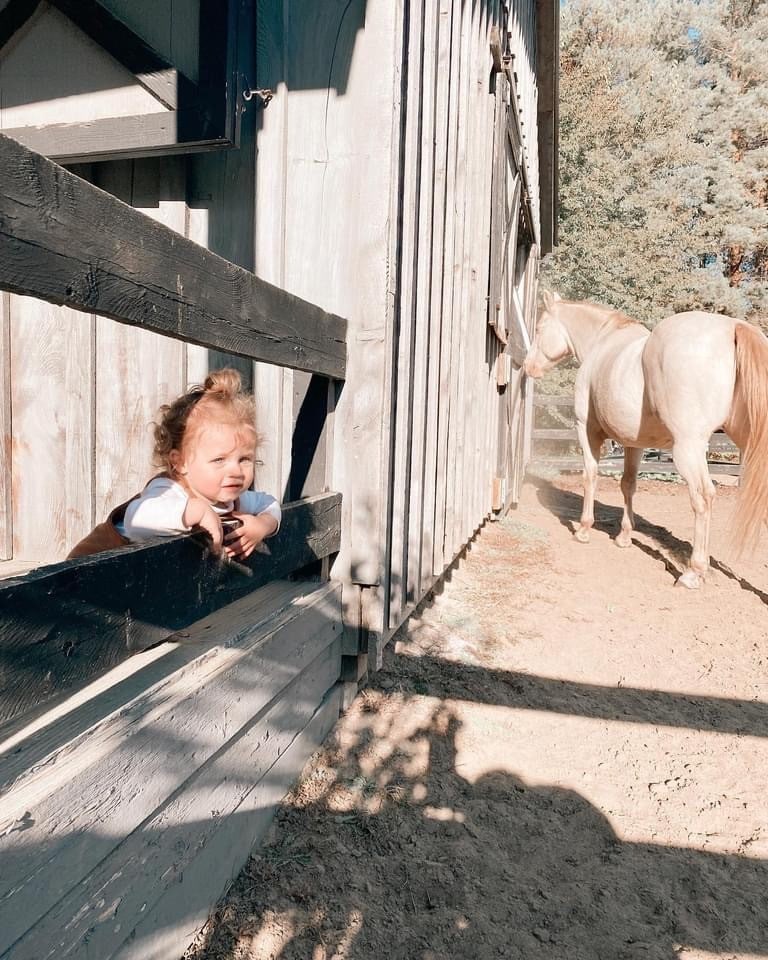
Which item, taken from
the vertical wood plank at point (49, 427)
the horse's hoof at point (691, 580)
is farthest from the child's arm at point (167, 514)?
the horse's hoof at point (691, 580)

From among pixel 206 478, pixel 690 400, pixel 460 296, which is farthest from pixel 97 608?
pixel 690 400

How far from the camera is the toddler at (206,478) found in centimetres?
174

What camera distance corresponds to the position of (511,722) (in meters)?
2.76

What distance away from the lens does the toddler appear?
174cm

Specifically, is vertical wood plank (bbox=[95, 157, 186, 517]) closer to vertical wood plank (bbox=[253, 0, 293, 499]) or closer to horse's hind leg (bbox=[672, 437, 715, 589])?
vertical wood plank (bbox=[253, 0, 293, 499])

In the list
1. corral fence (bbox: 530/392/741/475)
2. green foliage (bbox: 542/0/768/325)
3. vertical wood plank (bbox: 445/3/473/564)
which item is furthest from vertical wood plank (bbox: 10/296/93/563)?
green foliage (bbox: 542/0/768/325)

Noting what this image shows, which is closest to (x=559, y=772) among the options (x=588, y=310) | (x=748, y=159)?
(x=588, y=310)

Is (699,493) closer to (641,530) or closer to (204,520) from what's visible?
(641,530)

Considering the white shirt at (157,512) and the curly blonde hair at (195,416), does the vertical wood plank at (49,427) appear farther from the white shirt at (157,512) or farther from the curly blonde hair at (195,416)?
the white shirt at (157,512)

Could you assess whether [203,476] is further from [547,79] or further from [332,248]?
[547,79]

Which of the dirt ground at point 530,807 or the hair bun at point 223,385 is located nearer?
the dirt ground at point 530,807

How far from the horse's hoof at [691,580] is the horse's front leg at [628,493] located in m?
1.20

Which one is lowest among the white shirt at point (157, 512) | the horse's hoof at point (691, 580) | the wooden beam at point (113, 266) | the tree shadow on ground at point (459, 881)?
the tree shadow on ground at point (459, 881)

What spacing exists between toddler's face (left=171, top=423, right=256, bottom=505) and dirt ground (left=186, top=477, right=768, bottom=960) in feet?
3.13
